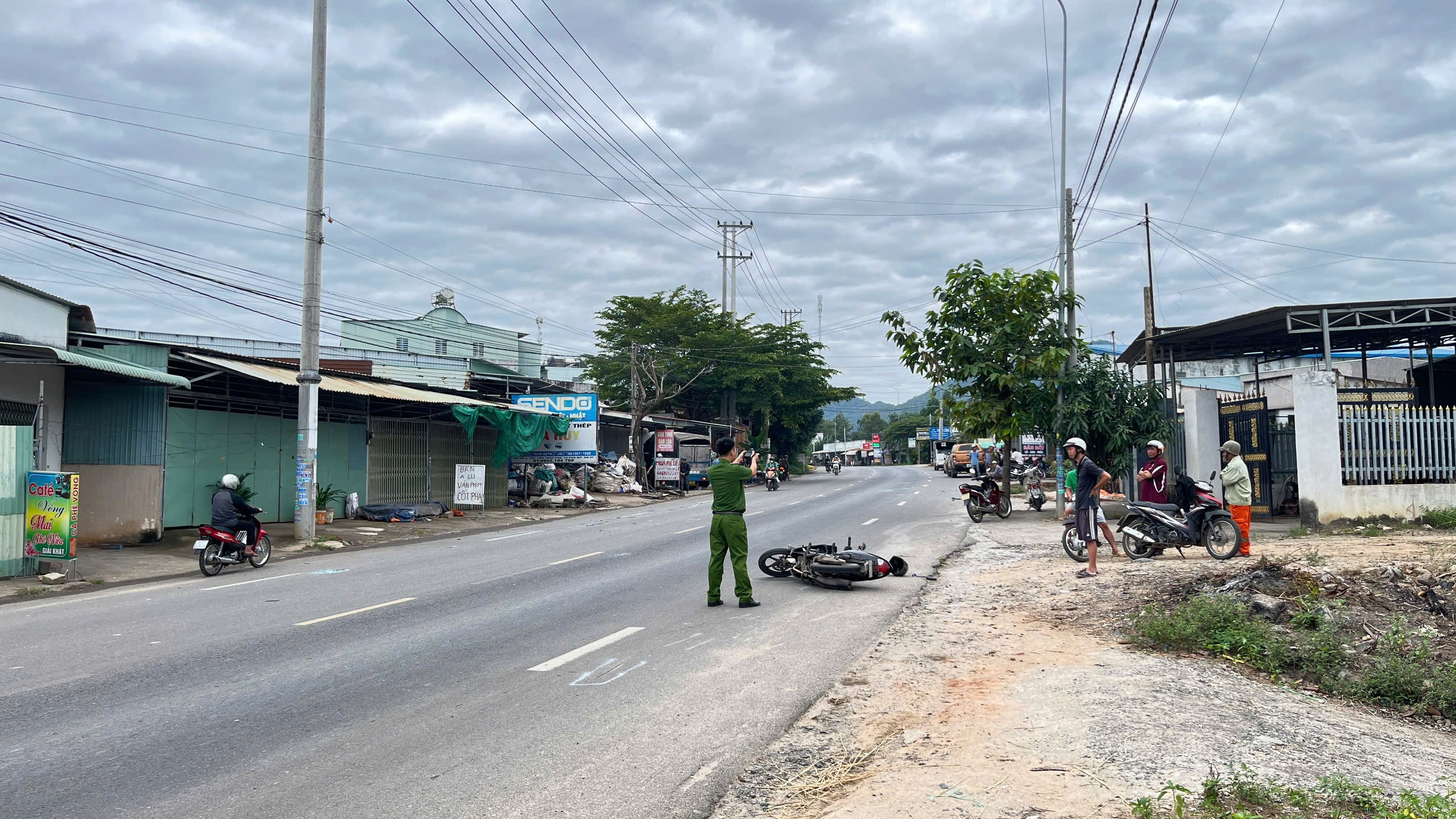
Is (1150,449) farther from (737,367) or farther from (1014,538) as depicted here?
(737,367)

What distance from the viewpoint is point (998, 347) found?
74.3 feet

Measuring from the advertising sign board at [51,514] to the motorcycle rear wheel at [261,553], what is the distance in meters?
2.33

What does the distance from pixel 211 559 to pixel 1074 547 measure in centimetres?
1260

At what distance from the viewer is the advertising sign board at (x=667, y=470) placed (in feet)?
133

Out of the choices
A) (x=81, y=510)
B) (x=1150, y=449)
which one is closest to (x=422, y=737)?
(x=1150, y=449)

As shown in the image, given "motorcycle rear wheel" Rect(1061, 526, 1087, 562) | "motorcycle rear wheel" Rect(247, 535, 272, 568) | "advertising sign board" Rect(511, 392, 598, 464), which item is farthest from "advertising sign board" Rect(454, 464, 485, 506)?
"motorcycle rear wheel" Rect(1061, 526, 1087, 562)

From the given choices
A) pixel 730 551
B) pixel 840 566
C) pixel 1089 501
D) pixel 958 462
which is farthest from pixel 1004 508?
pixel 958 462

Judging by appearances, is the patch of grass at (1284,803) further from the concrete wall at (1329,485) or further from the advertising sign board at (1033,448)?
the advertising sign board at (1033,448)

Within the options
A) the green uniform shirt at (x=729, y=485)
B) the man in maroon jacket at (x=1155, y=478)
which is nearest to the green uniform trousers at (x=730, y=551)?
the green uniform shirt at (x=729, y=485)

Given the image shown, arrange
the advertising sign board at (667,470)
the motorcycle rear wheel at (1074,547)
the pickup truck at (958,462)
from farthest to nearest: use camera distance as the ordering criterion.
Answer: the pickup truck at (958,462) → the advertising sign board at (667,470) → the motorcycle rear wheel at (1074,547)

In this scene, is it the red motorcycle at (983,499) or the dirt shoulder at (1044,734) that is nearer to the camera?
the dirt shoulder at (1044,734)

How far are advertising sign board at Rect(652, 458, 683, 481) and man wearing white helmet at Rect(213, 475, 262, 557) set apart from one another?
26.4 m

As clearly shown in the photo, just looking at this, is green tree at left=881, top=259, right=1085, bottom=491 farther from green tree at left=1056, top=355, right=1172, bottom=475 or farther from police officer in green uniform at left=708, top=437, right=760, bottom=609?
police officer in green uniform at left=708, top=437, right=760, bottom=609

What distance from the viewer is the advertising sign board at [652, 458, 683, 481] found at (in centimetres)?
4066
